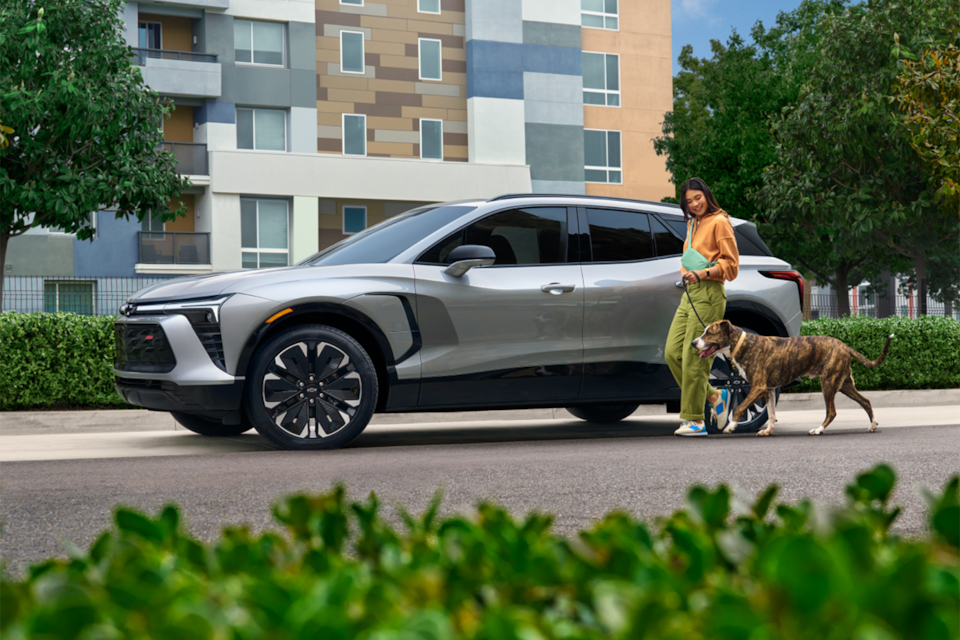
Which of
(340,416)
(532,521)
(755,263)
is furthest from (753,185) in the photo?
(532,521)

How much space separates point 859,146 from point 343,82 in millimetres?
16574

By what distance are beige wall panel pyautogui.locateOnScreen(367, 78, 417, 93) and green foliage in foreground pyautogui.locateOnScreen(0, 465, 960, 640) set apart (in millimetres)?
32109

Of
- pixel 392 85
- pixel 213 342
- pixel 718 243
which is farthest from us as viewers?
pixel 392 85

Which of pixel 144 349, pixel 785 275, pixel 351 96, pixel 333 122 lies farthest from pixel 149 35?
pixel 785 275

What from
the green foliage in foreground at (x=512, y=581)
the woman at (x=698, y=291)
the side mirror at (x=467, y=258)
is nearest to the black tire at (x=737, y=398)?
the woman at (x=698, y=291)

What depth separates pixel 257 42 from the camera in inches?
1224

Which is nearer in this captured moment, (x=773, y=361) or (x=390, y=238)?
(x=390, y=238)

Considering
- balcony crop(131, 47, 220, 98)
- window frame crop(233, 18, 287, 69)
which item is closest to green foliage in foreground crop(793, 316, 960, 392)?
balcony crop(131, 47, 220, 98)

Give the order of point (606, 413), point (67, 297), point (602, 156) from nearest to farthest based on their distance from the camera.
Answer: point (606, 413), point (67, 297), point (602, 156)

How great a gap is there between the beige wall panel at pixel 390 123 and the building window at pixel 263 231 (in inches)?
162

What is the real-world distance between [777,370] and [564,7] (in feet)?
97.9

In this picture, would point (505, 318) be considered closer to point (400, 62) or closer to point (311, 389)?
point (311, 389)

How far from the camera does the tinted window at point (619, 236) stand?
7.43 meters

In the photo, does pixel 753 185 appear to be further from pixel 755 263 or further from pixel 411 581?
pixel 411 581
